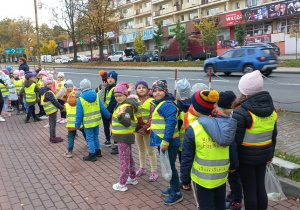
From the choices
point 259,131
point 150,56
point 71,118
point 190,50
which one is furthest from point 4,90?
point 150,56

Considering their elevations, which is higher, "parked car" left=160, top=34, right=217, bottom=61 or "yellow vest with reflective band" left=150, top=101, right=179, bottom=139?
"parked car" left=160, top=34, right=217, bottom=61

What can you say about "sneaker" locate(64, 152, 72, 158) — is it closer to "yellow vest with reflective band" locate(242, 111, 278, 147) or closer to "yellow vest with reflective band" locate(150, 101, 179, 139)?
"yellow vest with reflective band" locate(150, 101, 179, 139)

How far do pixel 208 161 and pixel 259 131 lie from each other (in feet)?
2.13

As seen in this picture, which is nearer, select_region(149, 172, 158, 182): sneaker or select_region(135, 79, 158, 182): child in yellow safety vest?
select_region(135, 79, 158, 182): child in yellow safety vest

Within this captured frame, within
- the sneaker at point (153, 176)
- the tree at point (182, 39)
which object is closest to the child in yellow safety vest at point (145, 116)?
the sneaker at point (153, 176)

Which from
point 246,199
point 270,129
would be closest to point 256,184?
point 246,199

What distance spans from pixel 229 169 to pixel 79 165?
11.2 ft

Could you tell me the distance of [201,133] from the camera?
2955 mm

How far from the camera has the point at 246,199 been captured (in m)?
3.32

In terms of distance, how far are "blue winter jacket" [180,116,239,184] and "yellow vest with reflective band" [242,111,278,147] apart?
206 mm

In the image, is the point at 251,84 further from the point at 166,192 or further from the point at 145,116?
the point at 166,192

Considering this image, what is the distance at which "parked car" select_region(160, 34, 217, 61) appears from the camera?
33.6 m

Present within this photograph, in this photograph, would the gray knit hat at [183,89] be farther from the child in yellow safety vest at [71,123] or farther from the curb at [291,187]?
the child in yellow safety vest at [71,123]

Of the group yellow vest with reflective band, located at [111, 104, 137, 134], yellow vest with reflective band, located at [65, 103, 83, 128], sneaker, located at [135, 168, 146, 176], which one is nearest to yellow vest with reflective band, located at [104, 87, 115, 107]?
yellow vest with reflective band, located at [65, 103, 83, 128]
